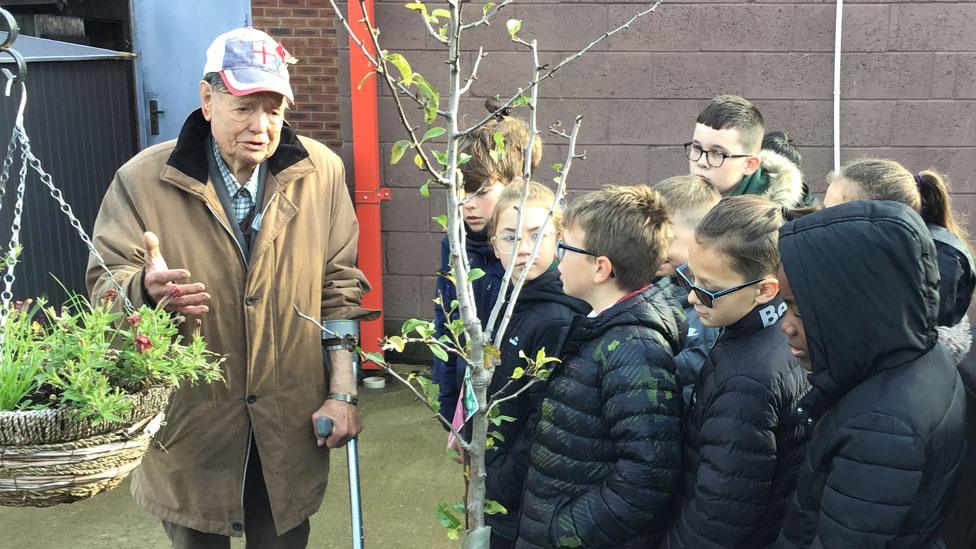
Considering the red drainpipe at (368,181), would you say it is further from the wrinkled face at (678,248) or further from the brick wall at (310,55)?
the wrinkled face at (678,248)

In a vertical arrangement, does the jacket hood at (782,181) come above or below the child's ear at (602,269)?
above

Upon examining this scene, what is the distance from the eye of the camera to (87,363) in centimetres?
190

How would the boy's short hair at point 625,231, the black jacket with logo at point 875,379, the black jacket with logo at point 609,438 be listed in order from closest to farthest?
the black jacket with logo at point 875,379
the black jacket with logo at point 609,438
the boy's short hair at point 625,231

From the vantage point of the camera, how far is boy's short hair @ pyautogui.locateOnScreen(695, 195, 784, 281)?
2.28 meters

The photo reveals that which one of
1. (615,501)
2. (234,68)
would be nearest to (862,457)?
(615,501)

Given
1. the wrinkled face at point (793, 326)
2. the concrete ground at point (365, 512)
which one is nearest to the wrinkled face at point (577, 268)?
the wrinkled face at point (793, 326)

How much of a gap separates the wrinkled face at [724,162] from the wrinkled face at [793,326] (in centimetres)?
157

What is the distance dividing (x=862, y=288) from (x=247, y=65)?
174 cm

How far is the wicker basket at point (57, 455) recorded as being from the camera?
180 cm

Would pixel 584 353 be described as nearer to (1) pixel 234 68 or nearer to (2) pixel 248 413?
(2) pixel 248 413

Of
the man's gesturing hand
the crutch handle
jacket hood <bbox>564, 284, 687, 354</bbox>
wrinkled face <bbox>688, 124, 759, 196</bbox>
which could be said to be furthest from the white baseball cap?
wrinkled face <bbox>688, 124, 759, 196</bbox>

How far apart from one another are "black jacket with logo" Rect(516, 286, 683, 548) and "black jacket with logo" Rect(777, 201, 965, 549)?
15.4 inches

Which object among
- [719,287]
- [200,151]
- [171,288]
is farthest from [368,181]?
[719,287]

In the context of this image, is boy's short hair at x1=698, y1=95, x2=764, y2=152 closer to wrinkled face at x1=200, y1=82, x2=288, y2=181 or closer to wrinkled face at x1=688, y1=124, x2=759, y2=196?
wrinkled face at x1=688, y1=124, x2=759, y2=196
